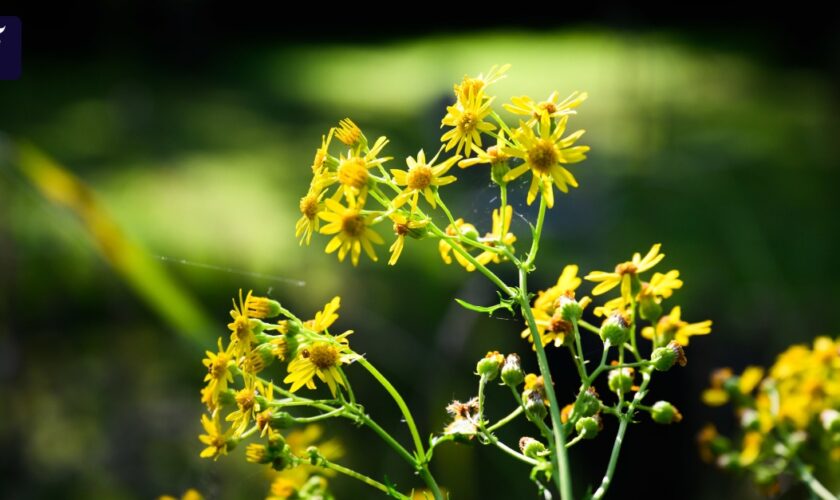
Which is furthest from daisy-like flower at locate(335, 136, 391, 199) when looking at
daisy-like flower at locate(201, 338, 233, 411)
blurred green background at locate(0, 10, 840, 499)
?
blurred green background at locate(0, 10, 840, 499)

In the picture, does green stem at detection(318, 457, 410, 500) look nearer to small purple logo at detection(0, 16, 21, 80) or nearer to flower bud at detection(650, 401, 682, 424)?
flower bud at detection(650, 401, 682, 424)

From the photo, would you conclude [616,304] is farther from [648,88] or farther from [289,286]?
[648,88]

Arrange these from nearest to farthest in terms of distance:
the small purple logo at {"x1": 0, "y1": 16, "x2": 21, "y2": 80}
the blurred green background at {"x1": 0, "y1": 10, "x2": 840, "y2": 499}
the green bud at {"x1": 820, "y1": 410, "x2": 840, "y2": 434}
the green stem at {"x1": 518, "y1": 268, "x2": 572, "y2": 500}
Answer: the green stem at {"x1": 518, "y1": 268, "x2": 572, "y2": 500} → the green bud at {"x1": 820, "y1": 410, "x2": 840, "y2": 434} → the small purple logo at {"x1": 0, "y1": 16, "x2": 21, "y2": 80} → the blurred green background at {"x1": 0, "y1": 10, "x2": 840, "y2": 499}

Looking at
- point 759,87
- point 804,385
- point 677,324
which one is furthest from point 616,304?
point 759,87

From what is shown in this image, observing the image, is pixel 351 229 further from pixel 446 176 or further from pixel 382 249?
pixel 382 249

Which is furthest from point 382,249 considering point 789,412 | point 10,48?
point 789,412

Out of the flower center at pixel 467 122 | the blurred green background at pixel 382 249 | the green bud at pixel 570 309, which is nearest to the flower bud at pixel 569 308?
the green bud at pixel 570 309

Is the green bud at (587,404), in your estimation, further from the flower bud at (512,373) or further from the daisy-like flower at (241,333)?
the daisy-like flower at (241,333)
